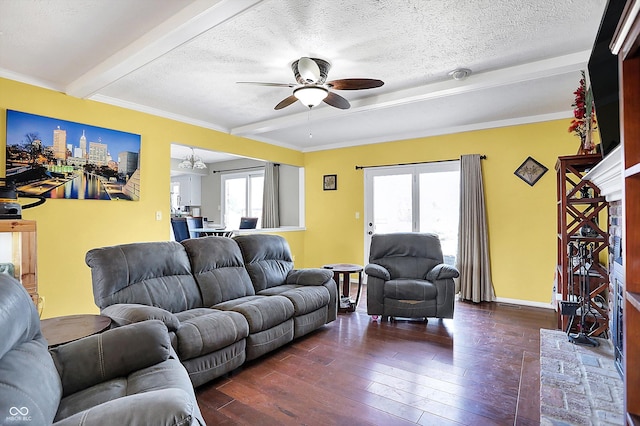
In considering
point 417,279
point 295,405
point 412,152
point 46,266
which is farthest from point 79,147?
point 412,152

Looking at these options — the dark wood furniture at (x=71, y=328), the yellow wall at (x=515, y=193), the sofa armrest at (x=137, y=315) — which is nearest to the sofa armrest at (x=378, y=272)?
→ the yellow wall at (x=515, y=193)

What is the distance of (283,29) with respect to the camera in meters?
2.38

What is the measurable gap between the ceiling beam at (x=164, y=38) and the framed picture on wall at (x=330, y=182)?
3889mm

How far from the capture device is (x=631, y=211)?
1108mm

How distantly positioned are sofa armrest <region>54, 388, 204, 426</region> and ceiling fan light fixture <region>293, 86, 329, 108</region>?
237cm

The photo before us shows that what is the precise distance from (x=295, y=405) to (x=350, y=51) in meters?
2.59

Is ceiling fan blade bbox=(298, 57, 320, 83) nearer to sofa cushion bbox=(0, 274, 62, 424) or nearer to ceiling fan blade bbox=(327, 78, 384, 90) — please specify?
ceiling fan blade bbox=(327, 78, 384, 90)

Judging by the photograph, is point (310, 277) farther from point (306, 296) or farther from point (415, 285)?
point (415, 285)

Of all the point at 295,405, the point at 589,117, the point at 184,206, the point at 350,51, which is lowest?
the point at 295,405

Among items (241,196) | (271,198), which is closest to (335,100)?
(271,198)

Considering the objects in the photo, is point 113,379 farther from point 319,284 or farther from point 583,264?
point 583,264

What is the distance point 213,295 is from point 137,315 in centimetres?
92

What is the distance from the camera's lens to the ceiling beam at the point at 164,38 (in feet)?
6.47

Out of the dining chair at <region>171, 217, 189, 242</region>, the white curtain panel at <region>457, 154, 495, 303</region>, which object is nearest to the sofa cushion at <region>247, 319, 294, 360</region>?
the white curtain panel at <region>457, 154, 495, 303</region>
